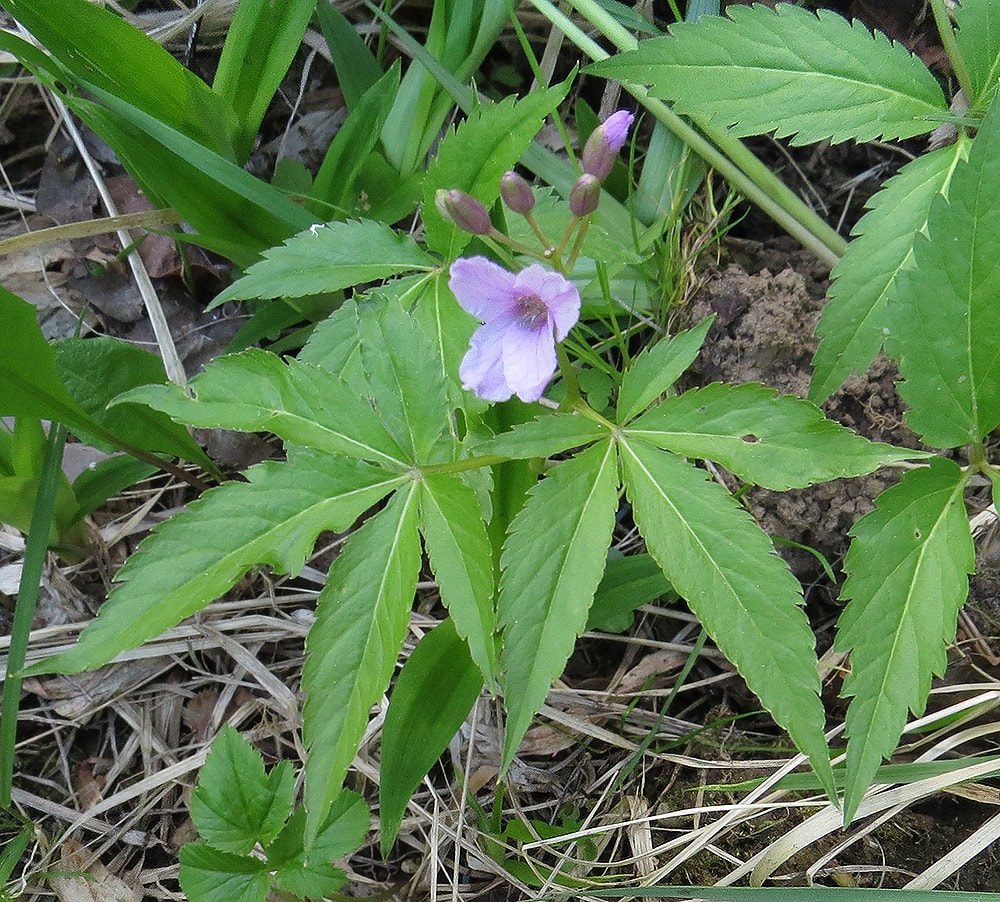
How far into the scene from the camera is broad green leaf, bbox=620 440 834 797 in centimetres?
118

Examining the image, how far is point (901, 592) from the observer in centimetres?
125

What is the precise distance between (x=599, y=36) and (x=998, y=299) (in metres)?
1.35

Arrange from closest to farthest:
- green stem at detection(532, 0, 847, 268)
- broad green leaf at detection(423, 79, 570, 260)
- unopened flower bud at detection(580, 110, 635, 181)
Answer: unopened flower bud at detection(580, 110, 635, 181) → broad green leaf at detection(423, 79, 570, 260) → green stem at detection(532, 0, 847, 268)

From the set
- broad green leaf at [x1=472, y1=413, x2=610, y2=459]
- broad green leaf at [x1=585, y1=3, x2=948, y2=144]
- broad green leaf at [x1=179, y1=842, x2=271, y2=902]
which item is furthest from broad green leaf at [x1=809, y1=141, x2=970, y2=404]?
broad green leaf at [x1=179, y1=842, x2=271, y2=902]

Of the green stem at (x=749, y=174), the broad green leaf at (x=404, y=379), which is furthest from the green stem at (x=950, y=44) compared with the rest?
the broad green leaf at (x=404, y=379)

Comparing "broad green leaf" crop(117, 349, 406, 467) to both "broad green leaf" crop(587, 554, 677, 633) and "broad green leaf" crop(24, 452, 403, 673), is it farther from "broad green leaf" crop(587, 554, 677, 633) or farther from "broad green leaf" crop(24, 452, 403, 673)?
"broad green leaf" crop(587, 554, 677, 633)

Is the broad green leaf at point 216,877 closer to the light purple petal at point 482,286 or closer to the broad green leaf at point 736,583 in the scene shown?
the broad green leaf at point 736,583

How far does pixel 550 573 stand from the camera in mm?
1273

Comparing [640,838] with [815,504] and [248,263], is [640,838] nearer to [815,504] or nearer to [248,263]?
[815,504]

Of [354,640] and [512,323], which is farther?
[512,323]

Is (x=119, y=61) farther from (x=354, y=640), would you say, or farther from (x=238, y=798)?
(x=238, y=798)

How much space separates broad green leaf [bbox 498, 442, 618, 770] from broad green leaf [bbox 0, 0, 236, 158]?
123 cm

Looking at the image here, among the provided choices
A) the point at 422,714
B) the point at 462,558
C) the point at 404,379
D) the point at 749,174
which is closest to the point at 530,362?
the point at 404,379

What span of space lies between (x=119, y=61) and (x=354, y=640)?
134 cm
